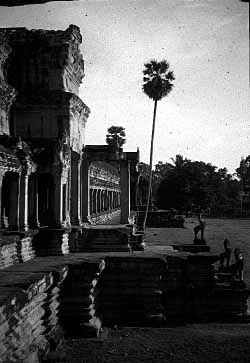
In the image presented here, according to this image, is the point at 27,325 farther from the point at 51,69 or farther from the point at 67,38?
the point at 67,38

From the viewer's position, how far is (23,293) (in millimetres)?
8523

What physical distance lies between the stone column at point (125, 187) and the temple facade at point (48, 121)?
0.63 m

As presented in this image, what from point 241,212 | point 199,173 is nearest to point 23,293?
point 199,173

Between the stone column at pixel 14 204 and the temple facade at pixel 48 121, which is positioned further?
the temple facade at pixel 48 121

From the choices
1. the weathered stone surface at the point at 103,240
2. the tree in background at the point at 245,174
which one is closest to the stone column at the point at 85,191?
the weathered stone surface at the point at 103,240

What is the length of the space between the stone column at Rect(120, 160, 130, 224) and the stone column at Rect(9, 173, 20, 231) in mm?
7239

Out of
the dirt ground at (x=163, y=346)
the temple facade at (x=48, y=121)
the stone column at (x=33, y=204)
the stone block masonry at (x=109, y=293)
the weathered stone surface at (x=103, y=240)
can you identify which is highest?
the temple facade at (x=48, y=121)

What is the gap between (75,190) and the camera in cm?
1867

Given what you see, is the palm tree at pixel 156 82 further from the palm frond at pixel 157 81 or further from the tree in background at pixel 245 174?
the tree in background at pixel 245 174

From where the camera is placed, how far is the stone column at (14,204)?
1411cm

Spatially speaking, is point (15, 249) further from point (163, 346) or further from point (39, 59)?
point (39, 59)

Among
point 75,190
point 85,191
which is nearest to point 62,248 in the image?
point 75,190

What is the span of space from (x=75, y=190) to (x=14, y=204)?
15.6 feet

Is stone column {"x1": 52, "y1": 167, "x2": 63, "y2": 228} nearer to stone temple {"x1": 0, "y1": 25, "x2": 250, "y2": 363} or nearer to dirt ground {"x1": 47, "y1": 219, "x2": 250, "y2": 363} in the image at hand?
stone temple {"x1": 0, "y1": 25, "x2": 250, "y2": 363}
